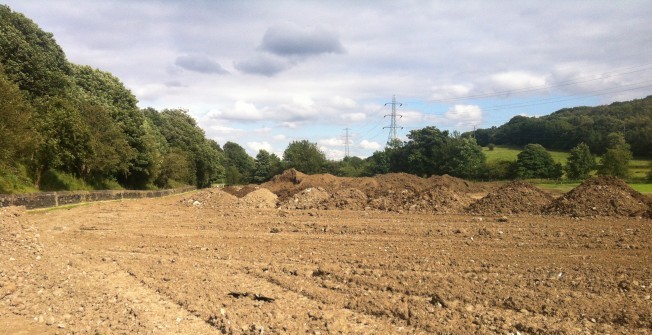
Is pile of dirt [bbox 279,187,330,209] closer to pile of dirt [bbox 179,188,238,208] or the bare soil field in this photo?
pile of dirt [bbox 179,188,238,208]

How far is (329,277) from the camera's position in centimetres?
925

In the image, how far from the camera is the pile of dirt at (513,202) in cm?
2226

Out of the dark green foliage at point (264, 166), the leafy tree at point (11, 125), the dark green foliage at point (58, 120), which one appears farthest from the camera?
the dark green foliage at point (264, 166)

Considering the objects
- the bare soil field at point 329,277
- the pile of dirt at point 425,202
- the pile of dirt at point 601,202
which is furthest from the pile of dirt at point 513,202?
the bare soil field at point 329,277

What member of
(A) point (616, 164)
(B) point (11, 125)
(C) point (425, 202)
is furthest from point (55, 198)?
(A) point (616, 164)

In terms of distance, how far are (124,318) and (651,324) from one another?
26.7 ft

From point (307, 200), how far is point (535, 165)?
49858 millimetres

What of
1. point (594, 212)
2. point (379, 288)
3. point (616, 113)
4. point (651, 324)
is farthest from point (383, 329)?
point (616, 113)

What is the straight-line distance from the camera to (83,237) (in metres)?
15.3

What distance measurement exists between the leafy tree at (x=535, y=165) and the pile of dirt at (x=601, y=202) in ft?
147

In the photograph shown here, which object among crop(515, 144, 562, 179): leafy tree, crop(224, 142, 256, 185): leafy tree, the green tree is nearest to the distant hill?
crop(515, 144, 562, 179): leafy tree

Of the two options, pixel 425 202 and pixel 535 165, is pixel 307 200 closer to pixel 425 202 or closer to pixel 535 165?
pixel 425 202

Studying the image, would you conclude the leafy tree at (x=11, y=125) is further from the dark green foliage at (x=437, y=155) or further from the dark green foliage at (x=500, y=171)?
the dark green foliage at (x=500, y=171)

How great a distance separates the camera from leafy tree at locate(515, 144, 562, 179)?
6476 cm
